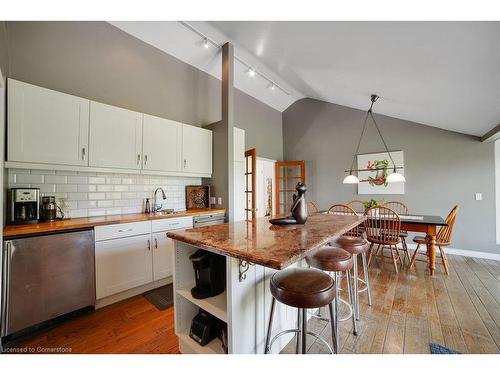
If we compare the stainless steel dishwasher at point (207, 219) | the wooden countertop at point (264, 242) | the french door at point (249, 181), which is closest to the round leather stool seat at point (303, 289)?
the wooden countertop at point (264, 242)

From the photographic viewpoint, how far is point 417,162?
157 inches

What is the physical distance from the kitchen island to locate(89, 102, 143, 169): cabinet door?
154 centimetres

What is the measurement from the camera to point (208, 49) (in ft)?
10.8

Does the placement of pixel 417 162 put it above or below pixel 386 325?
above

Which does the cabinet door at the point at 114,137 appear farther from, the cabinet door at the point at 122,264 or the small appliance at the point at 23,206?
the cabinet door at the point at 122,264

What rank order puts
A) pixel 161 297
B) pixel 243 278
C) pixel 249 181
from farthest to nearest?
1. pixel 249 181
2. pixel 161 297
3. pixel 243 278

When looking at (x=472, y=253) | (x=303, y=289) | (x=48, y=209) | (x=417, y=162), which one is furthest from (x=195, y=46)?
(x=472, y=253)

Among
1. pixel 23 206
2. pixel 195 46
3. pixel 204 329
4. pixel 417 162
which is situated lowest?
pixel 204 329

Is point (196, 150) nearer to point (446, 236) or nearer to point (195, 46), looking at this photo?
point (195, 46)

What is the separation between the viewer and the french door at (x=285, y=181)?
530 cm

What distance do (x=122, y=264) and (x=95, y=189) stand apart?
976 millimetres

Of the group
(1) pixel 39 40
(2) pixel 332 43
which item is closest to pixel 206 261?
(2) pixel 332 43

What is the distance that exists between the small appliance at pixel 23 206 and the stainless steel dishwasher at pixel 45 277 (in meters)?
0.46
